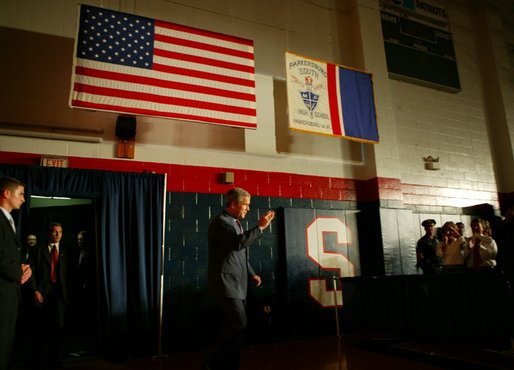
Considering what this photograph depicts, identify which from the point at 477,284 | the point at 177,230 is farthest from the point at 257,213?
the point at 477,284

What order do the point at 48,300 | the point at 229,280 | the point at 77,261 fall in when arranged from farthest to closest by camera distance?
1. the point at 77,261
2. the point at 48,300
3. the point at 229,280

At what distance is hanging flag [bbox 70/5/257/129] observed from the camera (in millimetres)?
3896

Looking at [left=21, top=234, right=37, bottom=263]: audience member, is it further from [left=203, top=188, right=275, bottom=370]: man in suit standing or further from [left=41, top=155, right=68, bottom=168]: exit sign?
[left=203, top=188, right=275, bottom=370]: man in suit standing

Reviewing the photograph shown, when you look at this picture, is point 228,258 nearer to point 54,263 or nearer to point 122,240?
point 122,240

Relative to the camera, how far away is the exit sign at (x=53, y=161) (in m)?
4.06

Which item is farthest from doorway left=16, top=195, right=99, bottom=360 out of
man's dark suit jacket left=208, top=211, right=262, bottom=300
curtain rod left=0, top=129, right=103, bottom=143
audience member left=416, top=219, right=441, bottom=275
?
audience member left=416, top=219, right=441, bottom=275

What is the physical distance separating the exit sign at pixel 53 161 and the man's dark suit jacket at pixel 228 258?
2.31 meters

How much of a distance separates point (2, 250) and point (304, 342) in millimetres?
3441

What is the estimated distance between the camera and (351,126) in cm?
500

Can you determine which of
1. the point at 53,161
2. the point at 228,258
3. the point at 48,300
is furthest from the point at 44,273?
the point at 228,258

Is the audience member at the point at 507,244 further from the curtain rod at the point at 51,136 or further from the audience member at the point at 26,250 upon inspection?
the audience member at the point at 26,250

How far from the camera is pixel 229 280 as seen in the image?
2.61 metres

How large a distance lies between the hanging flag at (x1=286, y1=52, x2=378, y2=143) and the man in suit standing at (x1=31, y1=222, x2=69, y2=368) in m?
2.93

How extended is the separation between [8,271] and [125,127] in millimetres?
2473
